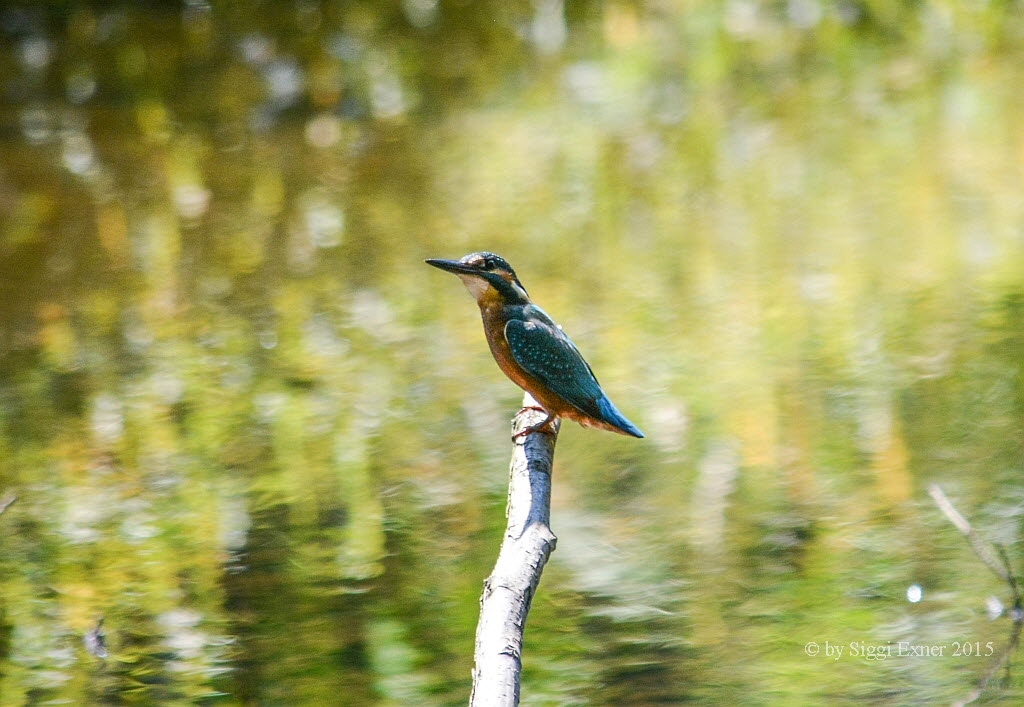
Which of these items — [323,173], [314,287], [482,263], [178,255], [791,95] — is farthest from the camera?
[791,95]

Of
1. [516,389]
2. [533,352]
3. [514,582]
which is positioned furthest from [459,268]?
[516,389]

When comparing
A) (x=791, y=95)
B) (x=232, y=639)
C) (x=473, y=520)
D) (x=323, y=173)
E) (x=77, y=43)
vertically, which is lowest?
(x=232, y=639)

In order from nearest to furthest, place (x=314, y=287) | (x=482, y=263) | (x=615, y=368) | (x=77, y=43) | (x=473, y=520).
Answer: (x=482, y=263)
(x=473, y=520)
(x=615, y=368)
(x=314, y=287)
(x=77, y=43)

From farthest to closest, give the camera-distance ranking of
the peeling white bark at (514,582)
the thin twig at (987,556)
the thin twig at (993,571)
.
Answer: the thin twig at (987,556)
the thin twig at (993,571)
the peeling white bark at (514,582)

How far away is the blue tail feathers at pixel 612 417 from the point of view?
348 cm

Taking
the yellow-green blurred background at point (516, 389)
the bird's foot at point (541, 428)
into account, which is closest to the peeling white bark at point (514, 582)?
the bird's foot at point (541, 428)

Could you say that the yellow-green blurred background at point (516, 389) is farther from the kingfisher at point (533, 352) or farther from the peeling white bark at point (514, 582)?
the peeling white bark at point (514, 582)

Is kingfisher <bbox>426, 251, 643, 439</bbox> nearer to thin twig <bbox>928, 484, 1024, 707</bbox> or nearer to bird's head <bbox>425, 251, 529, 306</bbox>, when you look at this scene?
bird's head <bbox>425, 251, 529, 306</bbox>

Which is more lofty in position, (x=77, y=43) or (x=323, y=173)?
(x=77, y=43)

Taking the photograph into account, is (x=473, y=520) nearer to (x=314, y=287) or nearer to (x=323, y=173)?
(x=314, y=287)

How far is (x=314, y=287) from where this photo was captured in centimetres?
688

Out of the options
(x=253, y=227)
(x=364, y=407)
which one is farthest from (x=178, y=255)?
(x=364, y=407)

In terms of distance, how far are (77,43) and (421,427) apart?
843cm

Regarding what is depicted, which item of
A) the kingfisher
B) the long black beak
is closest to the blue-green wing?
the kingfisher
